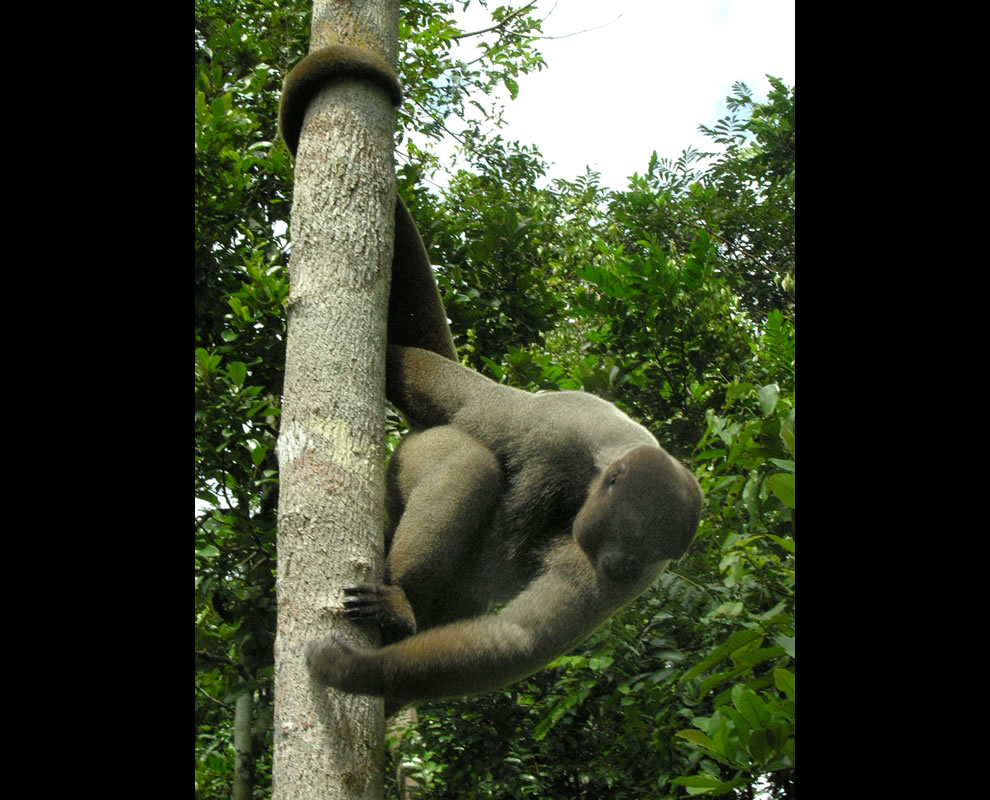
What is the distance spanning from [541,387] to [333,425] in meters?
2.75

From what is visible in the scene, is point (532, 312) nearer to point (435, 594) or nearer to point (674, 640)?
point (674, 640)

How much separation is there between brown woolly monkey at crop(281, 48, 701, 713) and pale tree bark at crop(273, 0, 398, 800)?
0.41 feet

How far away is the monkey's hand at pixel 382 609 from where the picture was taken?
2469 mm

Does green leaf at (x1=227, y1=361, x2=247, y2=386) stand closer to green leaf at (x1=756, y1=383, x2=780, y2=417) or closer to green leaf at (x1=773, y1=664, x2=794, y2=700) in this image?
green leaf at (x1=756, y1=383, x2=780, y2=417)

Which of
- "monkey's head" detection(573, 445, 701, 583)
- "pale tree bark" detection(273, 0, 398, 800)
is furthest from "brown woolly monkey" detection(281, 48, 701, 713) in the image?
"pale tree bark" detection(273, 0, 398, 800)

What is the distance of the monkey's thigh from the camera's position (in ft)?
10.2

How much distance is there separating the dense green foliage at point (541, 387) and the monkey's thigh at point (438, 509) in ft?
3.51

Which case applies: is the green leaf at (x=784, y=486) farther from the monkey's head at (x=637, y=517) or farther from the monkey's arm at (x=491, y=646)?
the monkey's arm at (x=491, y=646)

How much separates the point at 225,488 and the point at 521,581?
195cm

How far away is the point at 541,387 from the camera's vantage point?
17.2 feet

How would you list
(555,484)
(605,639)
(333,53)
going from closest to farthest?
(333,53) < (555,484) < (605,639)

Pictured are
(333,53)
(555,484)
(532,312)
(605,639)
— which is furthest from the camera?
(532,312)

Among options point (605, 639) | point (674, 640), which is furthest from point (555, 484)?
point (674, 640)

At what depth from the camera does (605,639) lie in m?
4.30
